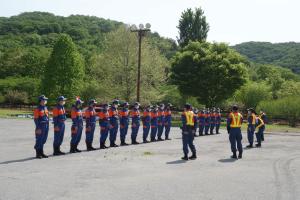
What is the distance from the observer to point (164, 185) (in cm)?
1027

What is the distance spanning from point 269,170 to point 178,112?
4832cm

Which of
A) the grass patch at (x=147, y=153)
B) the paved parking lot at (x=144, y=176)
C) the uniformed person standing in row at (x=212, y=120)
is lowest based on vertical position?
the grass patch at (x=147, y=153)

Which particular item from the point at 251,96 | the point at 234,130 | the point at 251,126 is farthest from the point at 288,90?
the point at 234,130

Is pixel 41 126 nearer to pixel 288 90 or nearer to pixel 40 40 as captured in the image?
pixel 288 90

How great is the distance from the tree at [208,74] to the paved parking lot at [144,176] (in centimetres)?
3047

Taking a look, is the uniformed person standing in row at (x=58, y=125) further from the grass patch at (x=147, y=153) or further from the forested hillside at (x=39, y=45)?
the forested hillside at (x=39, y=45)

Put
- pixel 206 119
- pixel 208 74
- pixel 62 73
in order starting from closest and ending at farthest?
pixel 206 119 → pixel 208 74 → pixel 62 73

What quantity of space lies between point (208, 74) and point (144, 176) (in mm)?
36807

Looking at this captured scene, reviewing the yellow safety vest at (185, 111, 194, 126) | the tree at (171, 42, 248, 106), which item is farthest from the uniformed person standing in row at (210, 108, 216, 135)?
the tree at (171, 42, 248, 106)

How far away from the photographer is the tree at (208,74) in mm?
47156

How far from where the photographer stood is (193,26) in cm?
6994

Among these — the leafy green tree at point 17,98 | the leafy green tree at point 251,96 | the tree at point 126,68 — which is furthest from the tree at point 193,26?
the leafy green tree at point 17,98

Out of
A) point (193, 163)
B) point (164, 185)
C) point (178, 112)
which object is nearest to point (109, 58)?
point (178, 112)

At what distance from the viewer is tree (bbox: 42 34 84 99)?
191 feet
